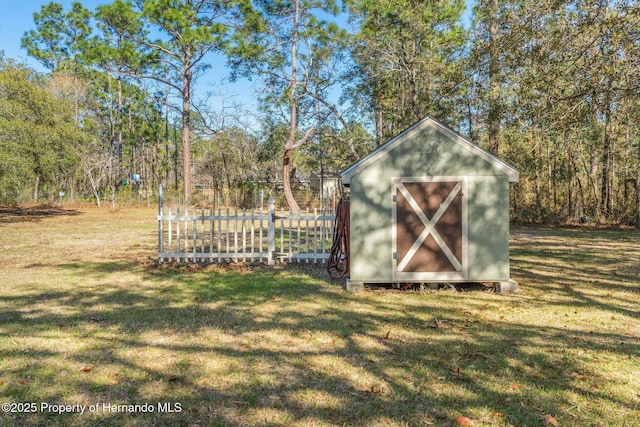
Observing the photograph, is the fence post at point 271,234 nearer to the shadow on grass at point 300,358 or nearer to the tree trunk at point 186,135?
the shadow on grass at point 300,358

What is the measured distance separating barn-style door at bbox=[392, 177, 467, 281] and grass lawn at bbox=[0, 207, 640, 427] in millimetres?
499

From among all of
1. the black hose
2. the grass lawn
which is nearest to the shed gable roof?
the black hose

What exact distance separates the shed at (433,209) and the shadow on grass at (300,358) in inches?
23.6

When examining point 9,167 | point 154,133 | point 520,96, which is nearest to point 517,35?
point 520,96

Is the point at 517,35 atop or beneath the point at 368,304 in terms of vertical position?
atop

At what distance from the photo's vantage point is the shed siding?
24.3 ft

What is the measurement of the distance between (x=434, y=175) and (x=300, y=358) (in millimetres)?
4367

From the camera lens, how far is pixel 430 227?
7.39 metres

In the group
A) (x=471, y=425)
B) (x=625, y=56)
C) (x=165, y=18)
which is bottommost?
(x=471, y=425)

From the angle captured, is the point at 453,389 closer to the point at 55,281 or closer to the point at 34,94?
the point at 55,281

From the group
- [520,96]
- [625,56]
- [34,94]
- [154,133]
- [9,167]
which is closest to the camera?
[625,56]

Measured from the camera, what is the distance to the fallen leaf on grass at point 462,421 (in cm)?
311

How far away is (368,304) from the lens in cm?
666

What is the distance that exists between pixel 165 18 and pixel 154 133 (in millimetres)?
21197
